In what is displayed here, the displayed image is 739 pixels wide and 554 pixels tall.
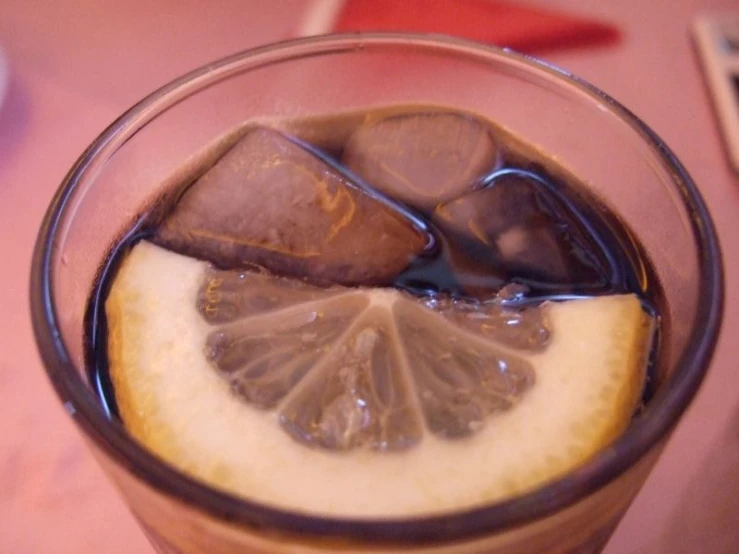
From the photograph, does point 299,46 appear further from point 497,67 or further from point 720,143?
point 720,143

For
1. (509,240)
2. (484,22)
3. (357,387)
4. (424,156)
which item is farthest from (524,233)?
(484,22)

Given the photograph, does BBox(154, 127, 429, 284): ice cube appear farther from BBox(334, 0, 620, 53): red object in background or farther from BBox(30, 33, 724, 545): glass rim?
BBox(334, 0, 620, 53): red object in background

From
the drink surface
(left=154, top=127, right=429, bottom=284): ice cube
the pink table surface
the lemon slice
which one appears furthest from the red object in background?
the lemon slice

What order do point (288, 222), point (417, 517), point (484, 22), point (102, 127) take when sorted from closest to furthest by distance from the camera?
point (417, 517), point (288, 222), point (102, 127), point (484, 22)

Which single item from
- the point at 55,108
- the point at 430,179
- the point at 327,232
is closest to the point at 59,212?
the point at 327,232

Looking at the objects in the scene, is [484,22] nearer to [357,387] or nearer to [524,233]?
[524,233]

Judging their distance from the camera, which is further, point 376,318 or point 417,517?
point 376,318

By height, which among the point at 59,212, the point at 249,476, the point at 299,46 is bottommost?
the point at 249,476
